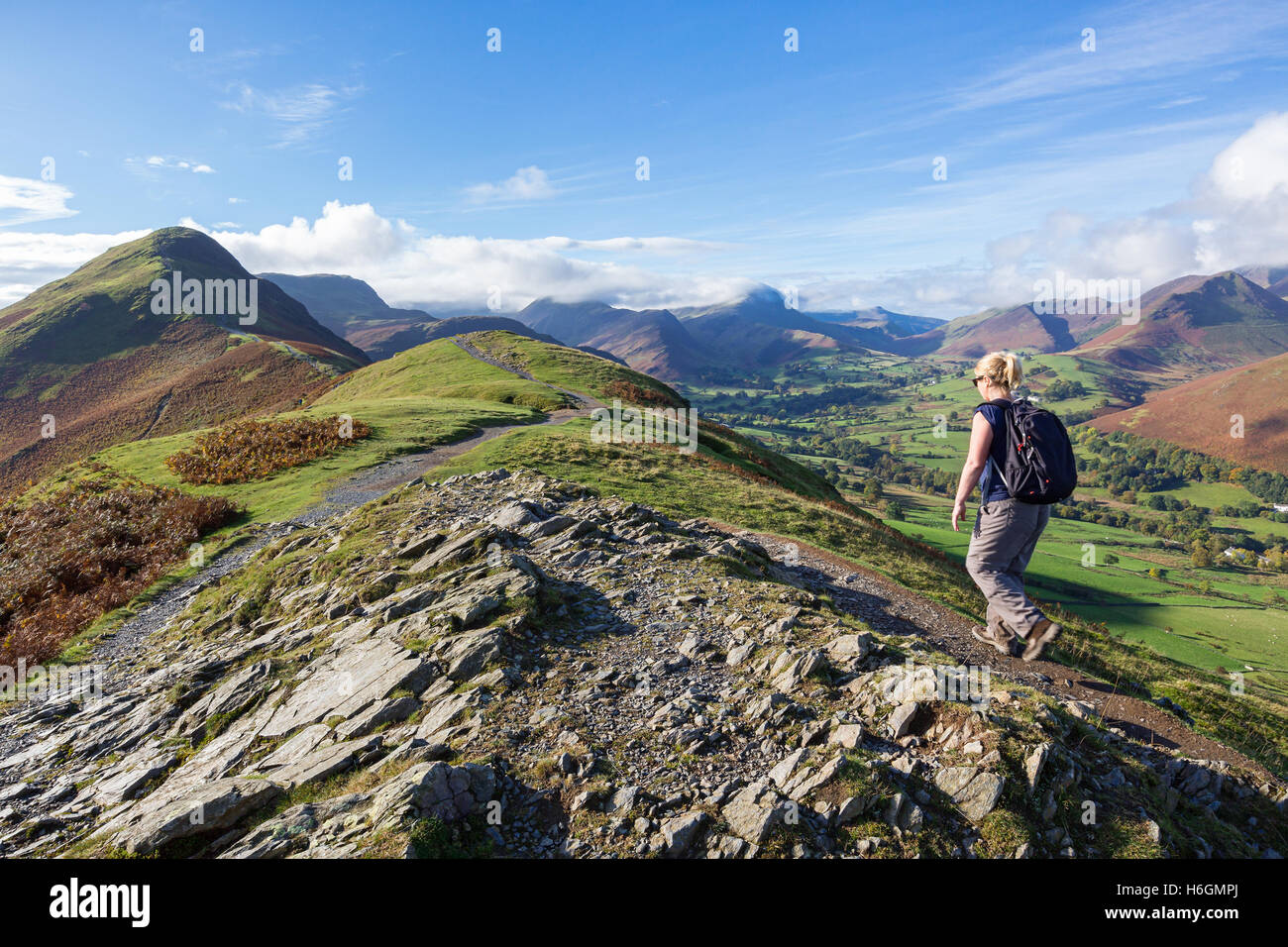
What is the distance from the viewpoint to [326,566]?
17.7 meters

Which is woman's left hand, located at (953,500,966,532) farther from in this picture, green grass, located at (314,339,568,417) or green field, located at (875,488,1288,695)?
green grass, located at (314,339,568,417)

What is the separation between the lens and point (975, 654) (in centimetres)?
1417

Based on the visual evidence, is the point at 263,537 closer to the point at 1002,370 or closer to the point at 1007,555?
the point at 1007,555

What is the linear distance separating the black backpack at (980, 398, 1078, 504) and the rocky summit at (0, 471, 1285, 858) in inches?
136

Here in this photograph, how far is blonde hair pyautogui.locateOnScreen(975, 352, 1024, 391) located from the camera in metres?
7.63

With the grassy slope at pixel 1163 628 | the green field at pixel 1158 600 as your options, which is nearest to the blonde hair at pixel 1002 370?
the grassy slope at pixel 1163 628

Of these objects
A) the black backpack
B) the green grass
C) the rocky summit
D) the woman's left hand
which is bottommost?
the rocky summit

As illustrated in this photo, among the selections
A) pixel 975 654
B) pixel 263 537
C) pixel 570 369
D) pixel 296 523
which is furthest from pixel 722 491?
pixel 570 369

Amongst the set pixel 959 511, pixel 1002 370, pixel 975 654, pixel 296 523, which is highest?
pixel 1002 370

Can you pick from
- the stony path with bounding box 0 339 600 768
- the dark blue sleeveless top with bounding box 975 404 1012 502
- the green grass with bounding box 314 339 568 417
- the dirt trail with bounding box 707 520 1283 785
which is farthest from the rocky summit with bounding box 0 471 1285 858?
the green grass with bounding box 314 339 568 417

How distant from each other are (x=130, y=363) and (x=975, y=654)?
151324 millimetres

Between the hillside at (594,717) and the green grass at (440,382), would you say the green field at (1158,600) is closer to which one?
the hillside at (594,717)
